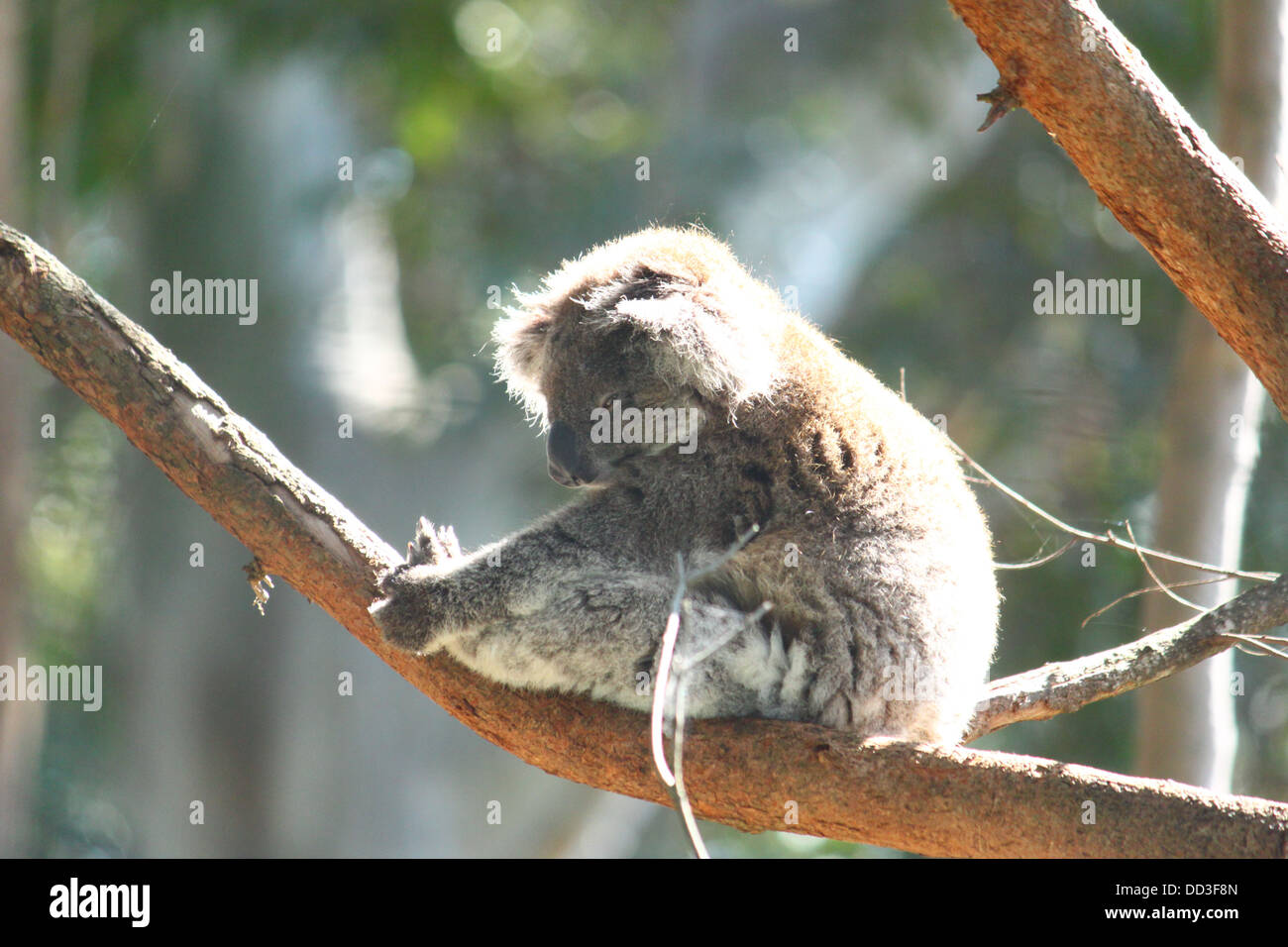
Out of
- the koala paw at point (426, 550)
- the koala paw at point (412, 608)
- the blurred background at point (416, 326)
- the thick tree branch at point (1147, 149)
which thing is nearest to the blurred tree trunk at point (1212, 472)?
the blurred background at point (416, 326)

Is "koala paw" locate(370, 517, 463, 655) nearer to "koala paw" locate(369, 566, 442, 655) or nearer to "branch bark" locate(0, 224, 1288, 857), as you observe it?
"koala paw" locate(369, 566, 442, 655)

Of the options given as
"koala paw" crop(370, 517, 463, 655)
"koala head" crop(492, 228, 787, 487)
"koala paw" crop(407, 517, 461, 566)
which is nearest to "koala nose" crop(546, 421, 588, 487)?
"koala head" crop(492, 228, 787, 487)

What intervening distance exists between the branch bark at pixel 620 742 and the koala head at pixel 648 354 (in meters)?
0.78

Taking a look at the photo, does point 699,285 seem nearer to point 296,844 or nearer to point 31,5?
point 296,844

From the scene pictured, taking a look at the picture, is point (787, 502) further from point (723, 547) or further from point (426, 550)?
point (426, 550)

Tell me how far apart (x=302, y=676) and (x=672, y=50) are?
850cm

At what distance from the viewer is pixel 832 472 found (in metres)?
3.69

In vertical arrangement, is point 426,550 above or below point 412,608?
above

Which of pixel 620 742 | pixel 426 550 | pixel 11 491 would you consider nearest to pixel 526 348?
pixel 426 550

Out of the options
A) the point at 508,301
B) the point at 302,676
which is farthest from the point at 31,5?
the point at 302,676

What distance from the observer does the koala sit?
3463 millimetres

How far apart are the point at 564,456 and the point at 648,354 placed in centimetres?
42

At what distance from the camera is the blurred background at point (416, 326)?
34.1 feet

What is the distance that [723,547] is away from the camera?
3.67 meters
